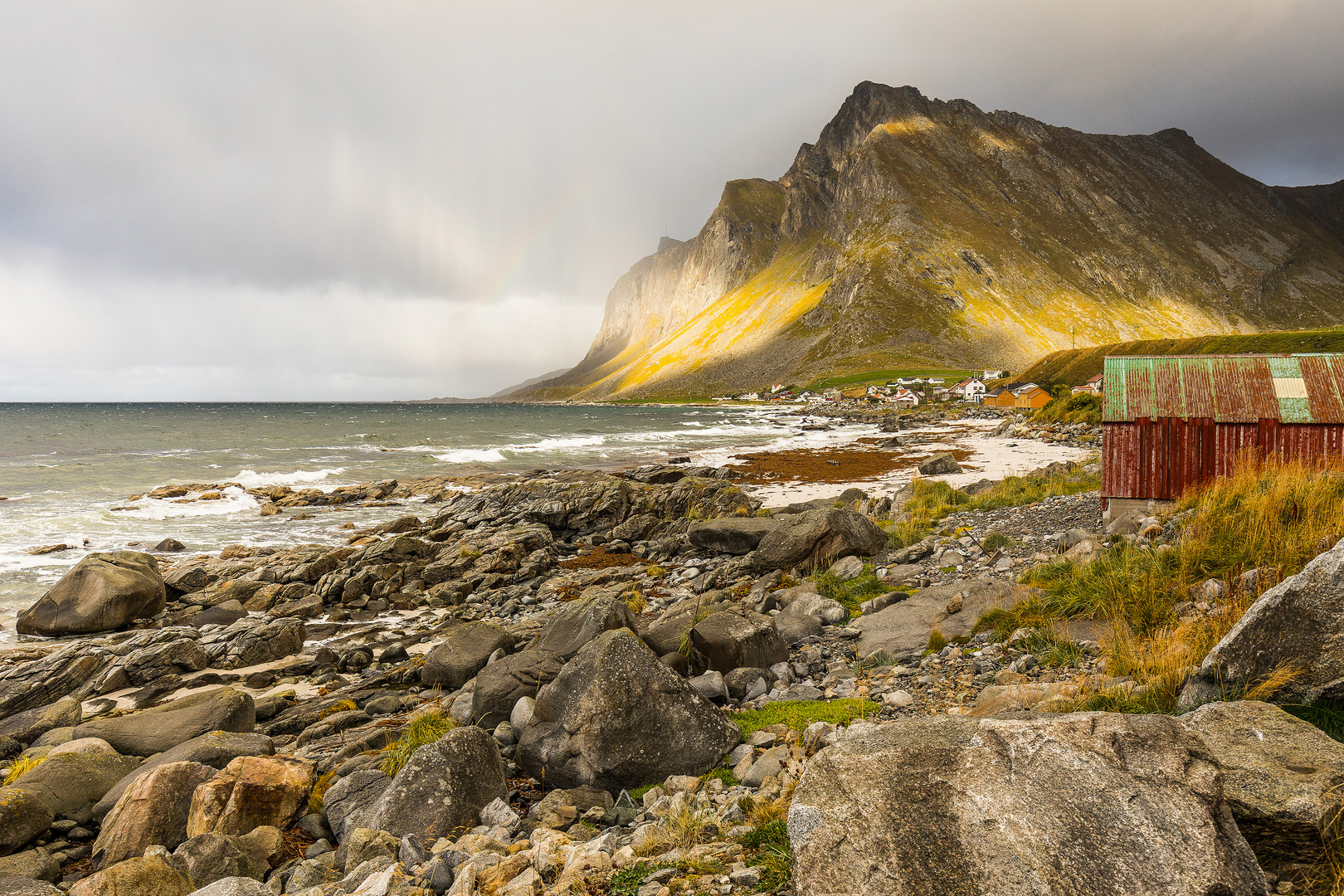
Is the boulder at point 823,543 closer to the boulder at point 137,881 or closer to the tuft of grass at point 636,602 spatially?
the tuft of grass at point 636,602

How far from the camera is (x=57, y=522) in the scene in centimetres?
2777

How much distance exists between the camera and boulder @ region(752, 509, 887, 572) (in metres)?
15.9

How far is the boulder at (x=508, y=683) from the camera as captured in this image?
896 centimetres

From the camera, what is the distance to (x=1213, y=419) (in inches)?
579

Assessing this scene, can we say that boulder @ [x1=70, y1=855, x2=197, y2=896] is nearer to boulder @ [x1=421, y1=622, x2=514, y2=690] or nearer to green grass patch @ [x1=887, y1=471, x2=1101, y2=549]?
boulder @ [x1=421, y1=622, x2=514, y2=690]

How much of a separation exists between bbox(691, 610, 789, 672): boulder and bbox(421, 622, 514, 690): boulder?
4535 mm

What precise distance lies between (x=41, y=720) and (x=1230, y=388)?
2623 cm

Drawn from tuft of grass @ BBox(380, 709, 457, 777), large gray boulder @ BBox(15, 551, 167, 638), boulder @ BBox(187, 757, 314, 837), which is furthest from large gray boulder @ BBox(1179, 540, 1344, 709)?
large gray boulder @ BBox(15, 551, 167, 638)

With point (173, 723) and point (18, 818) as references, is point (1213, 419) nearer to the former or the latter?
point (173, 723)

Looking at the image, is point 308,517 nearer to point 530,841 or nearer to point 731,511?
point 731,511

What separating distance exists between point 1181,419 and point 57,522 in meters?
42.7

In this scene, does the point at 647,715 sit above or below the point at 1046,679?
below

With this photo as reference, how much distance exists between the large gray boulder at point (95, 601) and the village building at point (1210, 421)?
25747 mm

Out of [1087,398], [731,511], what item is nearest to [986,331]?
[1087,398]
